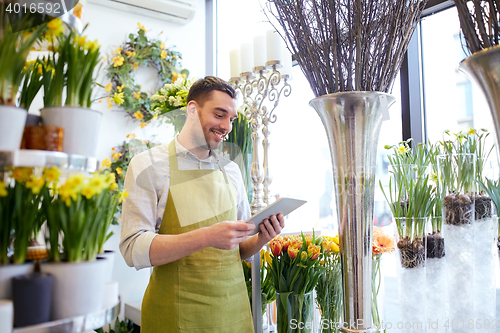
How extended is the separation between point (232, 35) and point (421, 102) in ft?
7.25

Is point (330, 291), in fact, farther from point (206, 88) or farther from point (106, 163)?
point (106, 163)

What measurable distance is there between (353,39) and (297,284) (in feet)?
3.00

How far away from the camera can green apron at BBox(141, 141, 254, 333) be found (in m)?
1.29

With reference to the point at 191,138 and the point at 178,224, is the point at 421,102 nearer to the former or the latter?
the point at 191,138

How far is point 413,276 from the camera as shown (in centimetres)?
96

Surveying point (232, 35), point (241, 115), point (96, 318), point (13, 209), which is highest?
point (232, 35)

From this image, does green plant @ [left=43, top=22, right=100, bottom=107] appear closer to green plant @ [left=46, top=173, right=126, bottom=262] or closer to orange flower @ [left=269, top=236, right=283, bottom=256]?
green plant @ [left=46, top=173, right=126, bottom=262]

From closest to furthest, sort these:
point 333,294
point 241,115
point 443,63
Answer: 1. point 333,294
2. point 443,63
3. point 241,115

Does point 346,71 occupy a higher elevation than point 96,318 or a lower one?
higher

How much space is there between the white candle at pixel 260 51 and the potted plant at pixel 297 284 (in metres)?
0.96

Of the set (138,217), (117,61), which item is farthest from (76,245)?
(117,61)

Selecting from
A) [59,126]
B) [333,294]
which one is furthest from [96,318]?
[333,294]

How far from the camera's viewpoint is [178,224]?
1.33 metres

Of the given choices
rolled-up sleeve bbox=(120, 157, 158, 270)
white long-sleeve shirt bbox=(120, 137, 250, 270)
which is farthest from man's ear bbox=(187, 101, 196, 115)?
rolled-up sleeve bbox=(120, 157, 158, 270)
